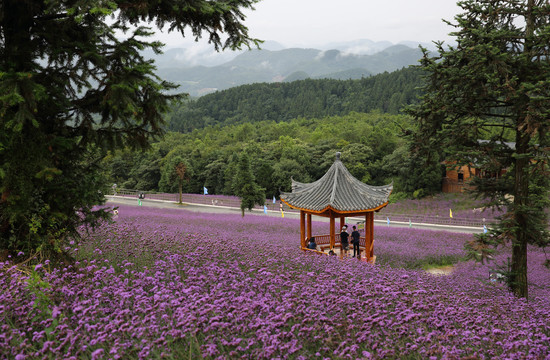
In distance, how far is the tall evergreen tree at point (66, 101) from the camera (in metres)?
5.79

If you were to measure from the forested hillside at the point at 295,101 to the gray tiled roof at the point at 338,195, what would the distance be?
329ft

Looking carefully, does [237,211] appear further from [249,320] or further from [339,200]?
[249,320]

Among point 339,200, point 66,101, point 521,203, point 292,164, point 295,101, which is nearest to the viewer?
point 66,101

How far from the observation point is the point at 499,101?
9.67 metres

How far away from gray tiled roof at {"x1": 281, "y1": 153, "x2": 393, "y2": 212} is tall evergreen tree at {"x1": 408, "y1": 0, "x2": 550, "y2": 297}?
3.90 metres

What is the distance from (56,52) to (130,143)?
73.0 inches

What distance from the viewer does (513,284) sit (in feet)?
31.9

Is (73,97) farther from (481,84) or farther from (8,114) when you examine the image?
(481,84)

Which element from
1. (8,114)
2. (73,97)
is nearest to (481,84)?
(73,97)

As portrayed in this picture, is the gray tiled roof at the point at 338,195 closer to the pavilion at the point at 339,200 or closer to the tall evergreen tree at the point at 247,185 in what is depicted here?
the pavilion at the point at 339,200

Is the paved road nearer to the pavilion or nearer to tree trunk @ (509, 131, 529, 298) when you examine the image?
the pavilion

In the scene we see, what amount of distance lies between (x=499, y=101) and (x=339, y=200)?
5.99m

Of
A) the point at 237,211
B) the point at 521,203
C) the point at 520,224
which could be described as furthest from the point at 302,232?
the point at 237,211

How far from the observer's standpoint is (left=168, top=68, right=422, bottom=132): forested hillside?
118 meters
